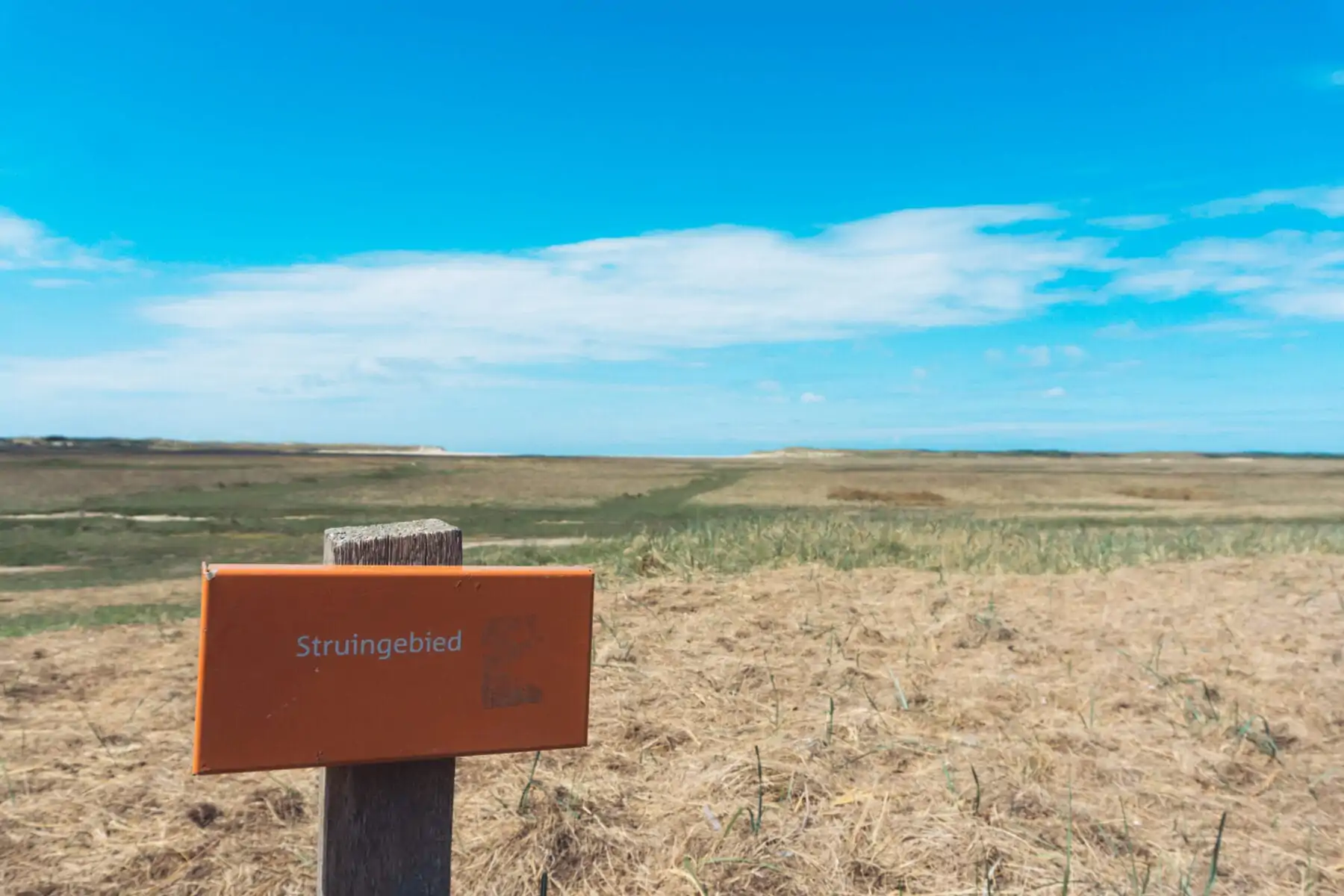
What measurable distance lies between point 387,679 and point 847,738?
9.69ft

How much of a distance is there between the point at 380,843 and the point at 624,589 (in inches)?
218

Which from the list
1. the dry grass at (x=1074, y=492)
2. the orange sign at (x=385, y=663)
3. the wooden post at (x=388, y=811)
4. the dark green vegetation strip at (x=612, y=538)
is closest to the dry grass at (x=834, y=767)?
the wooden post at (x=388, y=811)

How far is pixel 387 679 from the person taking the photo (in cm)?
234

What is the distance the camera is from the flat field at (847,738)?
3.65 metres

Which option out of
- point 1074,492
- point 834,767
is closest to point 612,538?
point 834,767

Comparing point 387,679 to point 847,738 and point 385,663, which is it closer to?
point 385,663

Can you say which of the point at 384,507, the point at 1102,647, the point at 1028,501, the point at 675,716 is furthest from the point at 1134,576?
the point at 1028,501

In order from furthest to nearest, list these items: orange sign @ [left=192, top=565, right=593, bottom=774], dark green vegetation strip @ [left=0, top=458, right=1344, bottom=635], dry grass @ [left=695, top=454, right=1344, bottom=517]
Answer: dry grass @ [left=695, top=454, right=1344, bottom=517] → dark green vegetation strip @ [left=0, top=458, right=1344, bottom=635] → orange sign @ [left=192, top=565, right=593, bottom=774]

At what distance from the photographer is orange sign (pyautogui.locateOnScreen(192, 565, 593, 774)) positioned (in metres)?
2.23

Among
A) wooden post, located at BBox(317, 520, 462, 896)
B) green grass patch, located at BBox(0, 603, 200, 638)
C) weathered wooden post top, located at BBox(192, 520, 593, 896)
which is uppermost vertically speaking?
weathered wooden post top, located at BBox(192, 520, 593, 896)

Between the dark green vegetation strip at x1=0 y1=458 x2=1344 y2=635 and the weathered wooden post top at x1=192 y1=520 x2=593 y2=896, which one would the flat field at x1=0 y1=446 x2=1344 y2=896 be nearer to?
the dark green vegetation strip at x1=0 y1=458 x2=1344 y2=635

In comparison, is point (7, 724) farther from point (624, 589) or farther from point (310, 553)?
point (310, 553)

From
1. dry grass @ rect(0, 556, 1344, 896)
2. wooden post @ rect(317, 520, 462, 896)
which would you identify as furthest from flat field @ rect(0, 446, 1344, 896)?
wooden post @ rect(317, 520, 462, 896)

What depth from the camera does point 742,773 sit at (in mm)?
4273
